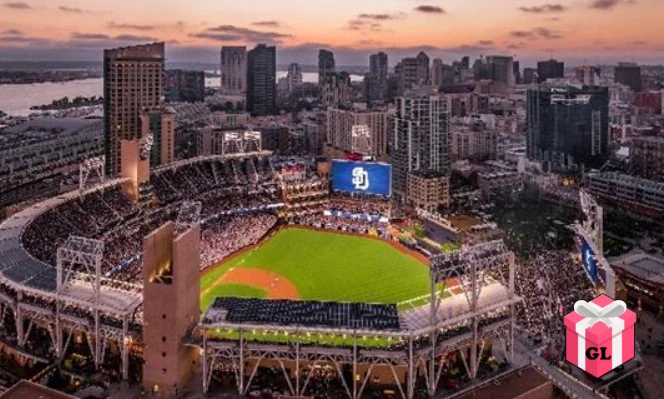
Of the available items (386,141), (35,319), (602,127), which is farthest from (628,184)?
(35,319)

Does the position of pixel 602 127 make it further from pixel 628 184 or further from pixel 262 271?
pixel 262 271

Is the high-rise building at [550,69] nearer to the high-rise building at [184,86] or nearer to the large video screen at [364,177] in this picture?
the high-rise building at [184,86]

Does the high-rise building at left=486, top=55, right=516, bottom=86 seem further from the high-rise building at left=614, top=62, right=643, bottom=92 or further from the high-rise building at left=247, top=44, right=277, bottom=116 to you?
the high-rise building at left=247, top=44, right=277, bottom=116

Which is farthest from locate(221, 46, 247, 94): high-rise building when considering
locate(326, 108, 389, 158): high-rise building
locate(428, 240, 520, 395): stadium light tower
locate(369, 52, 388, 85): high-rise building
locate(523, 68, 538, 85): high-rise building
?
locate(428, 240, 520, 395): stadium light tower

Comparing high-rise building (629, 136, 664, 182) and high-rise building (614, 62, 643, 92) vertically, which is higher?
high-rise building (614, 62, 643, 92)

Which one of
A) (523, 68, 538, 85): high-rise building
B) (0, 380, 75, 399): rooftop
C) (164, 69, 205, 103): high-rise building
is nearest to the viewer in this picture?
(0, 380, 75, 399): rooftop

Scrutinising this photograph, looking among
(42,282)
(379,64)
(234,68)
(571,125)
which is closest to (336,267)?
(42,282)
